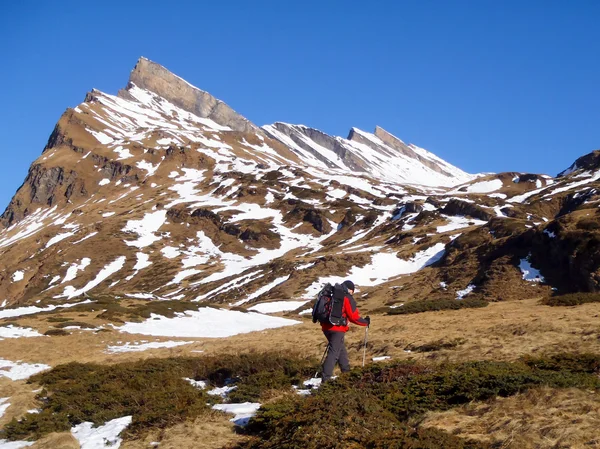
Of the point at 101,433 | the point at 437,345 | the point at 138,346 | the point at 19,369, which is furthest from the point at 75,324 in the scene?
the point at 437,345

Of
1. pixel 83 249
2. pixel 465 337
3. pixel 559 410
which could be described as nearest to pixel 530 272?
pixel 465 337

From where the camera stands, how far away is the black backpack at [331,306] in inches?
520

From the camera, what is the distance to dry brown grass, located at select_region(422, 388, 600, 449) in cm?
801

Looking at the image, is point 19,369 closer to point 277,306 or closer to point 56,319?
point 56,319

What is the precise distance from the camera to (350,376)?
1329 centimetres

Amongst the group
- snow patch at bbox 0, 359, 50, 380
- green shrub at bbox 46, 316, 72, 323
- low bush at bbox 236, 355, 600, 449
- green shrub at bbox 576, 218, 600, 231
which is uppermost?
green shrub at bbox 576, 218, 600, 231

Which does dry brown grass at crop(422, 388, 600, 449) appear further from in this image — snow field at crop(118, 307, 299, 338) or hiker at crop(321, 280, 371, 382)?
snow field at crop(118, 307, 299, 338)

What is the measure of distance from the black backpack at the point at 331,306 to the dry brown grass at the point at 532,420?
3.74 m

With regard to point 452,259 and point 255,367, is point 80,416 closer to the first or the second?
point 255,367

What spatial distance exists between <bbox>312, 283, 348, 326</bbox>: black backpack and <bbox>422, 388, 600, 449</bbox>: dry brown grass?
3.74 m

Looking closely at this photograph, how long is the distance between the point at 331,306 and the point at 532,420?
5.59 metres

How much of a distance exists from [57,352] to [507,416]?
24905mm

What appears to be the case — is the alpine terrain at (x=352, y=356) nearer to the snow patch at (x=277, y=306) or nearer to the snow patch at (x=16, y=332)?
the snow patch at (x=16, y=332)

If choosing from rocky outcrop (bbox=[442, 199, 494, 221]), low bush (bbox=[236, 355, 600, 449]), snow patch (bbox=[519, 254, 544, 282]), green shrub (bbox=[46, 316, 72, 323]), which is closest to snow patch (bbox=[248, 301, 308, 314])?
snow patch (bbox=[519, 254, 544, 282])
